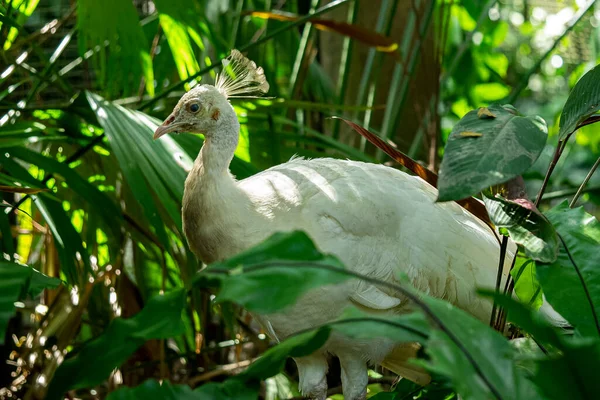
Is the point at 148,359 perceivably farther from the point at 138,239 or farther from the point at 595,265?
the point at 595,265

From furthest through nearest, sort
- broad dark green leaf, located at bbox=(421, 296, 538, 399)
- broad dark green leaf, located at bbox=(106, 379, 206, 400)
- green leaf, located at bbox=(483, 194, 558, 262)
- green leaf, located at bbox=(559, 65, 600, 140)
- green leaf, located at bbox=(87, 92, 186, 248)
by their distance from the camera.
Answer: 1. green leaf, located at bbox=(87, 92, 186, 248)
2. green leaf, located at bbox=(559, 65, 600, 140)
3. green leaf, located at bbox=(483, 194, 558, 262)
4. broad dark green leaf, located at bbox=(106, 379, 206, 400)
5. broad dark green leaf, located at bbox=(421, 296, 538, 399)

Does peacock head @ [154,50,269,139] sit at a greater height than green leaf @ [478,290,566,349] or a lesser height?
greater

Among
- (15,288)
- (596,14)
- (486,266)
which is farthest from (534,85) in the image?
(15,288)

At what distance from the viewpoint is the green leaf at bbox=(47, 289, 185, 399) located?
35.1 inches

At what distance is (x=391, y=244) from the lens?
70.1 inches

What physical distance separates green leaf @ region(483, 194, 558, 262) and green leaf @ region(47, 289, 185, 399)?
48cm

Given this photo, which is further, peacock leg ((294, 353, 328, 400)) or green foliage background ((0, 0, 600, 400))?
peacock leg ((294, 353, 328, 400))

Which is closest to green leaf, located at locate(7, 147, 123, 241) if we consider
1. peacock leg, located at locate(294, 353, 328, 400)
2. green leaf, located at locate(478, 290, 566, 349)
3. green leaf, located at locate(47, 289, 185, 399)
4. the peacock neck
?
the peacock neck

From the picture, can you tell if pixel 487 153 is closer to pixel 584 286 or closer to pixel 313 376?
pixel 584 286

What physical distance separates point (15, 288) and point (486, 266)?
1.16m

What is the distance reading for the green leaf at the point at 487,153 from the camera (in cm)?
95

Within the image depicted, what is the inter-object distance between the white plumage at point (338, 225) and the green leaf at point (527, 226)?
63 centimetres

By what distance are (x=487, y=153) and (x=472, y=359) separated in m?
0.30

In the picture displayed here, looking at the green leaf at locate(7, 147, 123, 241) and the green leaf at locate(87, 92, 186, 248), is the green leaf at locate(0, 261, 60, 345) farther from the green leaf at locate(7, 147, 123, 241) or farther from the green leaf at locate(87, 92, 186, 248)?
the green leaf at locate(7, 147, 123, 241)
